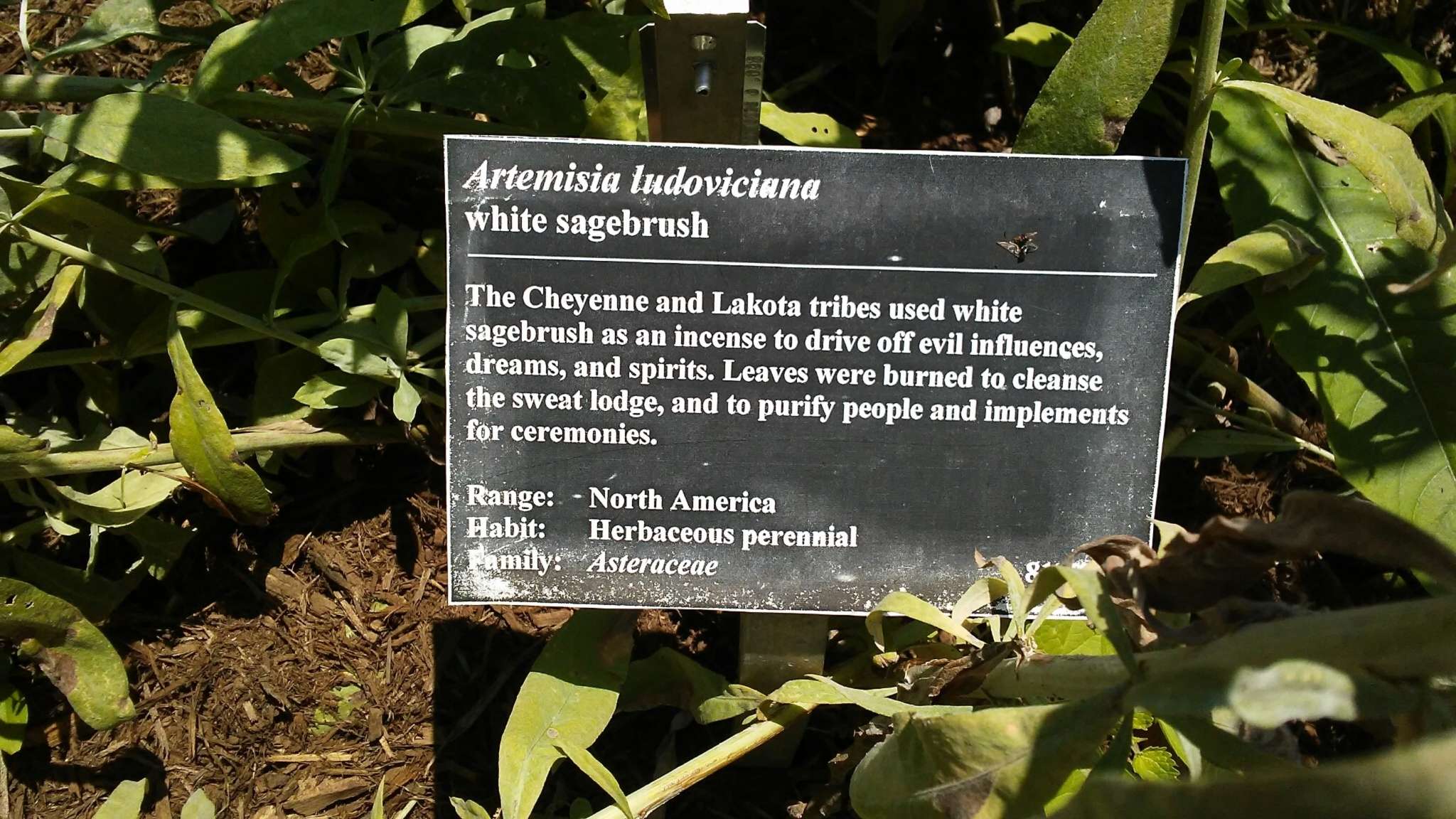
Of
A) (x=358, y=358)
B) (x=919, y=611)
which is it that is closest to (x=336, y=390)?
(x=358, y=358)

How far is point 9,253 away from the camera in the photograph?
1.37m

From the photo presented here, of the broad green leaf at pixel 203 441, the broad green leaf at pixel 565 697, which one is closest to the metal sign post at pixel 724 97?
the broad green leaf at pixel 565 697

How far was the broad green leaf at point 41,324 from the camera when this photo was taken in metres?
1.29

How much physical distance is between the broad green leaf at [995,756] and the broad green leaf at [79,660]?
3.48 feet

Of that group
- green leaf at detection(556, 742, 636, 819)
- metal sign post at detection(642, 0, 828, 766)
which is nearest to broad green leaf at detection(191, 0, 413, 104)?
metal sign post at detection(642, 0, 828, 766)

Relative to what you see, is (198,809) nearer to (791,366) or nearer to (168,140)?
(168,140)

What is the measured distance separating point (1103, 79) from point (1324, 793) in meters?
0.91

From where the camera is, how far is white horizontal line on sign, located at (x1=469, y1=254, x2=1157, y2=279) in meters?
1.18

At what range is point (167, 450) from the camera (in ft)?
4.68

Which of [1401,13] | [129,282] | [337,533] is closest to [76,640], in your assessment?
[337,533]

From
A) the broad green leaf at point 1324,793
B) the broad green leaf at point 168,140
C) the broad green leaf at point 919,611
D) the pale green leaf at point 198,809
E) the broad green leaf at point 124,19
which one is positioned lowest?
the pale green leaf at point 198,809

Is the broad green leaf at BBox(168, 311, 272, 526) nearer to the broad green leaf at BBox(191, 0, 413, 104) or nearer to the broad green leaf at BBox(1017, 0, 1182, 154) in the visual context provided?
the broad green leaf at BBox(191, 0, 413, 104)

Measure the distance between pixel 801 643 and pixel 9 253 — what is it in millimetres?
1133

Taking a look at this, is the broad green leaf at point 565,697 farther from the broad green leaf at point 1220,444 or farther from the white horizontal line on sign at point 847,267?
the broad green leaf at point 1220,444
